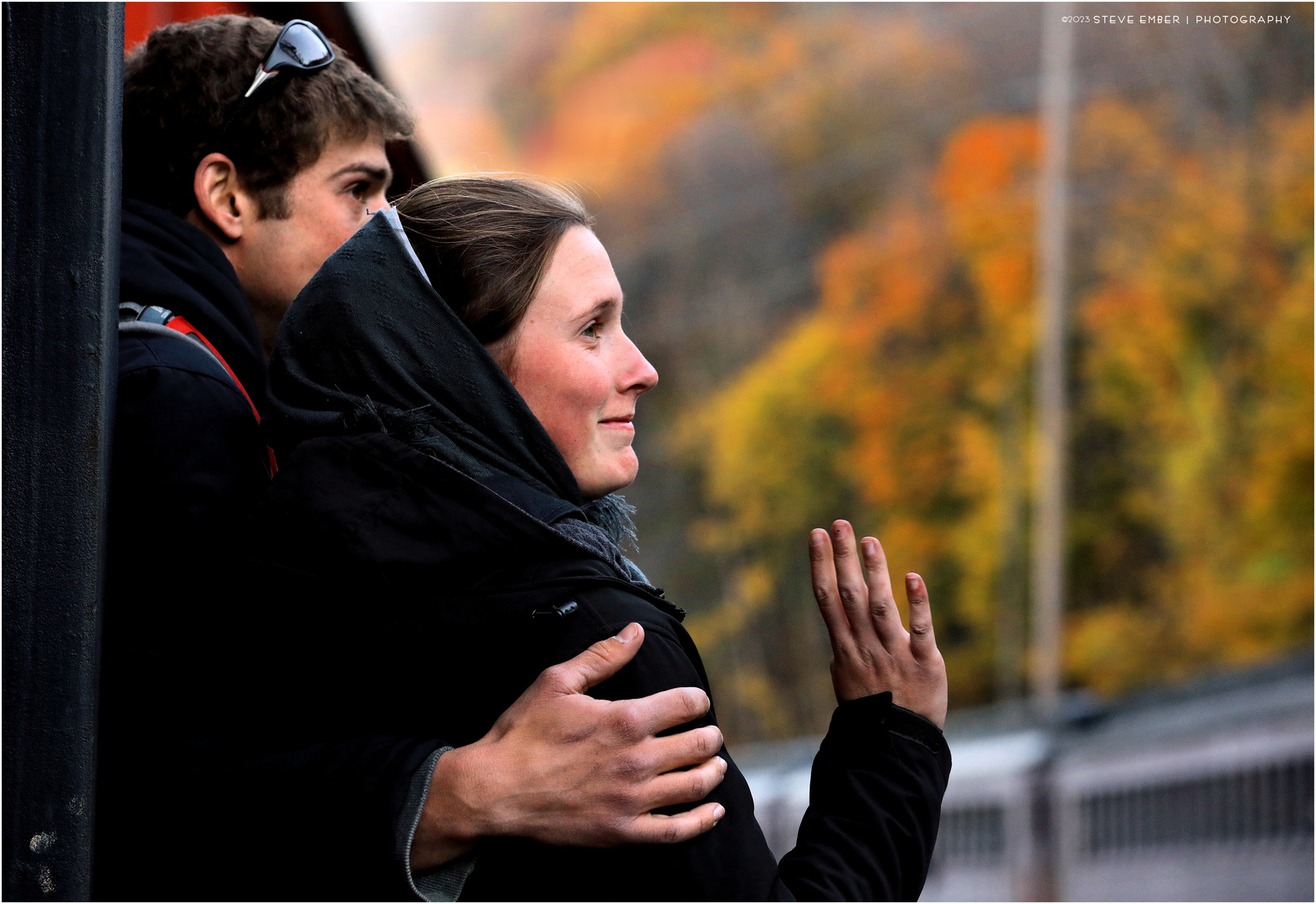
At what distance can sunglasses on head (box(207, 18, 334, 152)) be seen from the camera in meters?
2.27

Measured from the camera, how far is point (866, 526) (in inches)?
1273

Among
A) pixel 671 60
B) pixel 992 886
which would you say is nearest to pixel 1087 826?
pixel 992 886

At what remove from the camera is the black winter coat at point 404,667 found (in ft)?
4.82

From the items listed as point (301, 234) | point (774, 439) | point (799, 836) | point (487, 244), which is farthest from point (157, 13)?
point (774, 439)

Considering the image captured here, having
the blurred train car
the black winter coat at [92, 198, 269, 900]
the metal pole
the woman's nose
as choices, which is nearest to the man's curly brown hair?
the black winter coat at [92, 198, 269, 900]

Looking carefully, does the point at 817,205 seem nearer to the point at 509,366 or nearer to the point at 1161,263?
the point at 1161,263

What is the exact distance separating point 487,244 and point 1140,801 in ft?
62.4

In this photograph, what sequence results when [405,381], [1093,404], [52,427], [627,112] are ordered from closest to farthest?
[52,427]
[405,381]
[1093,404]
[627,112]

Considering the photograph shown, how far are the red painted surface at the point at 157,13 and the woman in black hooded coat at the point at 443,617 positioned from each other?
6.79 ft

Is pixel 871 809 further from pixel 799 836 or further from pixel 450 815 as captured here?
pixel 450 815

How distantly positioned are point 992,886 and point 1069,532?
428 inches

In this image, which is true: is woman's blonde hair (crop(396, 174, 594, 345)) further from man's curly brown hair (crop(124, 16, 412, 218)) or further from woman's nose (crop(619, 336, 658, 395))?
man's curly brown hair (crop(124, 16, 412, 218))

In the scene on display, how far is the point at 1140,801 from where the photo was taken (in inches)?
735

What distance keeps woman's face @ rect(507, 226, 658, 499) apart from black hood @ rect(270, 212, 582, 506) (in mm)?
103
